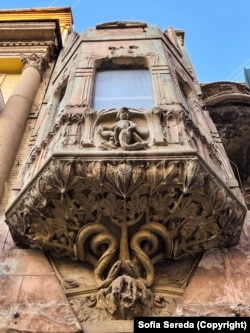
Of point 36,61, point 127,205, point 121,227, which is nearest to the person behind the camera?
point 127,205

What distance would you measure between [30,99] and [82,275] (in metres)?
5.48

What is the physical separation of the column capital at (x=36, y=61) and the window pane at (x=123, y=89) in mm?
3910

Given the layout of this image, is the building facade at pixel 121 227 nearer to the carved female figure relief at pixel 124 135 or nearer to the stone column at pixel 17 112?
the carved female figure relief at pixel 124 135

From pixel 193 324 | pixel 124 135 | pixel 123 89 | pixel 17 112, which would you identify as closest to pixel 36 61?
pixel 17 112

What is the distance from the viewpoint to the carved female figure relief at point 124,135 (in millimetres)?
4891

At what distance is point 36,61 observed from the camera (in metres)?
11.0

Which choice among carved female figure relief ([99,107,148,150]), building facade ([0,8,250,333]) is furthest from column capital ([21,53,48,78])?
carved female figure relief ([99,107,148,150])

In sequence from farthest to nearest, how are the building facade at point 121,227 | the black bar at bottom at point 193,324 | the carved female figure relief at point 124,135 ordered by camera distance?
the carved female figure relief at point 124,135
the building facade at point 121,227
the black bar at bottom at point 193,324

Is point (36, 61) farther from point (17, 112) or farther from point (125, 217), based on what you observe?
point (125, 217)

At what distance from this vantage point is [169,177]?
4.61 m

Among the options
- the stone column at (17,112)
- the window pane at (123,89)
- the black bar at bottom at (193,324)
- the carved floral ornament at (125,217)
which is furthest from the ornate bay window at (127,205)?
the stone column at (17,112)

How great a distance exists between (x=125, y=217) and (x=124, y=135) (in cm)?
102

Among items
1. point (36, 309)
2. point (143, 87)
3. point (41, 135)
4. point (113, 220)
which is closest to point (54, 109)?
point (41, 135)

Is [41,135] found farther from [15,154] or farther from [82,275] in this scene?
[82,275]
